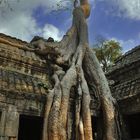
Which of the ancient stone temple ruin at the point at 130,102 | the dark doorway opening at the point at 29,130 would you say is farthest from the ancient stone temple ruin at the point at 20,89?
the ancient stone temple ruin at the point at 130,102

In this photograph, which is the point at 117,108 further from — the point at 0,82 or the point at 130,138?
the point at 0,82

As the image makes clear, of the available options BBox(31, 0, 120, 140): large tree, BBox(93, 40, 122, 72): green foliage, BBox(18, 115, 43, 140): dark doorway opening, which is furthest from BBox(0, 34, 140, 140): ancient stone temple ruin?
BBox(93, 40, 122, 72): green foliage

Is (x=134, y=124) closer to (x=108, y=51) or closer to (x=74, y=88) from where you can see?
(x=74, y=88)

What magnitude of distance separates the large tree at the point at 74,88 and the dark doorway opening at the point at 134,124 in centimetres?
80

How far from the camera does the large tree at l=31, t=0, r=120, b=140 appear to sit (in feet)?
23.0

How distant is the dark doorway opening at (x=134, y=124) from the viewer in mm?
8947

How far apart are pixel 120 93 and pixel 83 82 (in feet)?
5.46

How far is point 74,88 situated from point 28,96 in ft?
5.29

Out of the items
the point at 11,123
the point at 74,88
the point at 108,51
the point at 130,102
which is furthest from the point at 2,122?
the point at 108,51

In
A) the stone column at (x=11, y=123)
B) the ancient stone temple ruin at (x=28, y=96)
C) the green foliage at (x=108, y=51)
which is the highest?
the green foliage at (x=108, y=51)

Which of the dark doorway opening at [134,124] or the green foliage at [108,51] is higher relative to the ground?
the green foliage at [108,51]

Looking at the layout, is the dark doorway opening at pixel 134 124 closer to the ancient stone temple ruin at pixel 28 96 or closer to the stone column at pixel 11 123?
the ancient stone temple ruin at pixel 28 96

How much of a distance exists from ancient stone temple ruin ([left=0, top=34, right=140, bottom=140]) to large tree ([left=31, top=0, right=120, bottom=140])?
10.7 inches

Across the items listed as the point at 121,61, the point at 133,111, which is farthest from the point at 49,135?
the point at 121,61
